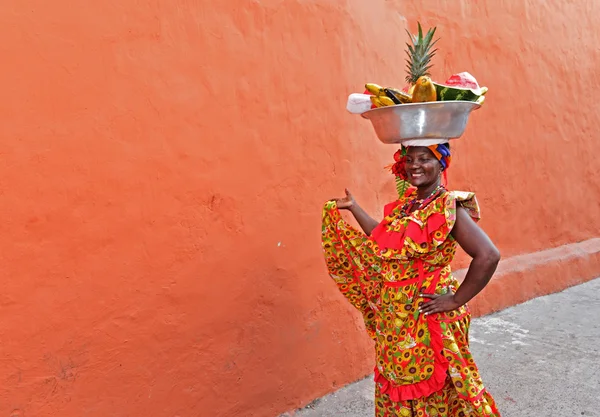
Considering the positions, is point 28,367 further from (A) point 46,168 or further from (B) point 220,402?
(B) point 220,402

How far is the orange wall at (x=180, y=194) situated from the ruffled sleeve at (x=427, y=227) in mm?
962

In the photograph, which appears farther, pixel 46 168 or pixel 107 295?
pixel 107 295

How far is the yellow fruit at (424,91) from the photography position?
2.37 m

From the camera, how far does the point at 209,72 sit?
300cm

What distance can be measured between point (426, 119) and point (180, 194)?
123 cm

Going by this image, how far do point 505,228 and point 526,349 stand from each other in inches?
54.5

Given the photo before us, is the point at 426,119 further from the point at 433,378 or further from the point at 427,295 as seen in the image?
the point at 433,378

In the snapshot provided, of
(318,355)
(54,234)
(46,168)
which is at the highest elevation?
(46,168)

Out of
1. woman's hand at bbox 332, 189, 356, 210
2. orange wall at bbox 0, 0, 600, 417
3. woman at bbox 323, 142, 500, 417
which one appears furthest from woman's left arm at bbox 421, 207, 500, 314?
orange wall at bbox 0, 0, 600, 417

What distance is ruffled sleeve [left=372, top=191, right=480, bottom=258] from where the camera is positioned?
2.37 m

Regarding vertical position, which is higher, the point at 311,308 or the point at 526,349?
the point at 311,308

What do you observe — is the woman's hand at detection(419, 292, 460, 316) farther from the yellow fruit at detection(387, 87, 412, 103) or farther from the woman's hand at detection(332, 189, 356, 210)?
the yellow fruit at detection(387, 87, 412, 103)

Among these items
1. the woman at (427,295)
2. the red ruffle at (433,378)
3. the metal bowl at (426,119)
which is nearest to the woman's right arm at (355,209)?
the woman at (427,295)

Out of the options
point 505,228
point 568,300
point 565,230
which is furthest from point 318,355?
point 565,230
